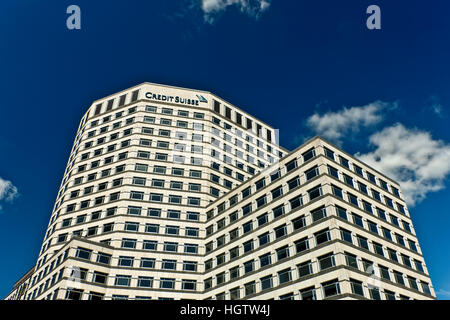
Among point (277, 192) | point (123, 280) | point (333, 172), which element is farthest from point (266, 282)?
point (123, 280)

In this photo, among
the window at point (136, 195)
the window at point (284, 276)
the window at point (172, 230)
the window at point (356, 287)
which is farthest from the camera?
the window at point (136, 195)

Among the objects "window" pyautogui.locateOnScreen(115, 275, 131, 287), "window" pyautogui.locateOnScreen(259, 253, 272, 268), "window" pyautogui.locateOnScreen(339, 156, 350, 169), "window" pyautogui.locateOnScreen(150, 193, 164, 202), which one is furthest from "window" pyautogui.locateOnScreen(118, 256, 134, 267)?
"window" pyautogui.locateOnScreen(339, 156, 350, 169)

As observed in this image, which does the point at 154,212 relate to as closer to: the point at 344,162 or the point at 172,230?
the point at 172,230

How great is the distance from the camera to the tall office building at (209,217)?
125ft

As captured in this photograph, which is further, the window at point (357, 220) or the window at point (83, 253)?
the window at point (83, 253)

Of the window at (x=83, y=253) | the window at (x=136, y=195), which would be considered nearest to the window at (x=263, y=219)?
the window at (x=136, y=195)

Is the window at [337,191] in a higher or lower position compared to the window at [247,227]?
higher

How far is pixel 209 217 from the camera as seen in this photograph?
2227 inches

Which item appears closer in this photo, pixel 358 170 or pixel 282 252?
pixel 282 252

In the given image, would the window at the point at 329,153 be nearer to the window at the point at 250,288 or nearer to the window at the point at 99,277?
the window at the point at 250,288

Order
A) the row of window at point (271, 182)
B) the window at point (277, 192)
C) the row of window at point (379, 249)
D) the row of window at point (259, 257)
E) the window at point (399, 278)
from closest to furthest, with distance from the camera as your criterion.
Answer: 1. the row of window at point (379, 249)
2. the row of window at point (259, 257)
3. the window at point (399, 278)
4. the row of window at point (271, 182)
5. the window at point (277, 192)

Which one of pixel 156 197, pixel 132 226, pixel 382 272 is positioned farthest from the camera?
pixel 156 197

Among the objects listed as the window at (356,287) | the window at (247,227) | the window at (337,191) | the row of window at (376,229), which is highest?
the window at (337,191)
